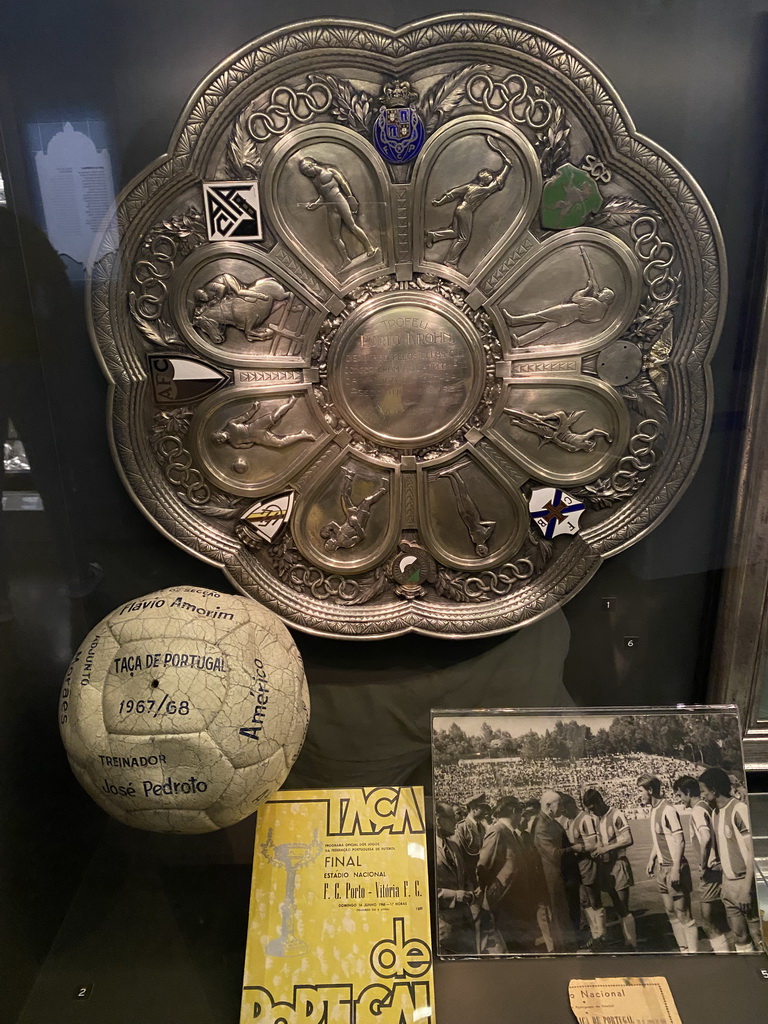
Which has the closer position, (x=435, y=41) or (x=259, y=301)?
(x=435, y=41)

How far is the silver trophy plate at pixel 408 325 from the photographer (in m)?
1.62

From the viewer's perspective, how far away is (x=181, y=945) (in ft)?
5.44

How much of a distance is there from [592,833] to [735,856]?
0.36m

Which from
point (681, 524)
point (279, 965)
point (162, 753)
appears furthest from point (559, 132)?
point (279, 965)

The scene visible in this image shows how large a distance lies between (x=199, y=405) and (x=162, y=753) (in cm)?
90

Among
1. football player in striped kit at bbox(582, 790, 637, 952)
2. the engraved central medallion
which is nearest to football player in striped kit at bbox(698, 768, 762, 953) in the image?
football player in striped kit at bbox(582, 790, 637, 952)

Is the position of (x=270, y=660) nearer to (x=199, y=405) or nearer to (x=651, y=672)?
(x=199, y=405)

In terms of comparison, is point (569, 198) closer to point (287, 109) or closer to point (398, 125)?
point (398, 125)

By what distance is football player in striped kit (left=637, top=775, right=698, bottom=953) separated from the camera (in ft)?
5.40

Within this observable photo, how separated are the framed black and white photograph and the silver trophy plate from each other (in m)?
0.36

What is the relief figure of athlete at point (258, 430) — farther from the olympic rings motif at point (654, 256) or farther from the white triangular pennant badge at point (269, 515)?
the olympic rings motif at point (654, 256)

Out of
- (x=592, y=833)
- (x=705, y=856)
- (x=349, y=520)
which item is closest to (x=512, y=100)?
(x=349, y=520)

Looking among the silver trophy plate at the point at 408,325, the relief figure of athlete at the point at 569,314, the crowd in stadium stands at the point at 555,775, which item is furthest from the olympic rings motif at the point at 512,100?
the crowd in stadium stands at the point at 555,775

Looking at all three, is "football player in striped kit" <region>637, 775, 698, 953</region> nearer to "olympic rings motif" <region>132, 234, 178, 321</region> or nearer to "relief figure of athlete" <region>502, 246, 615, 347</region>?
"relief figure of athlete" <region>502, 246, 615, 347</region>
